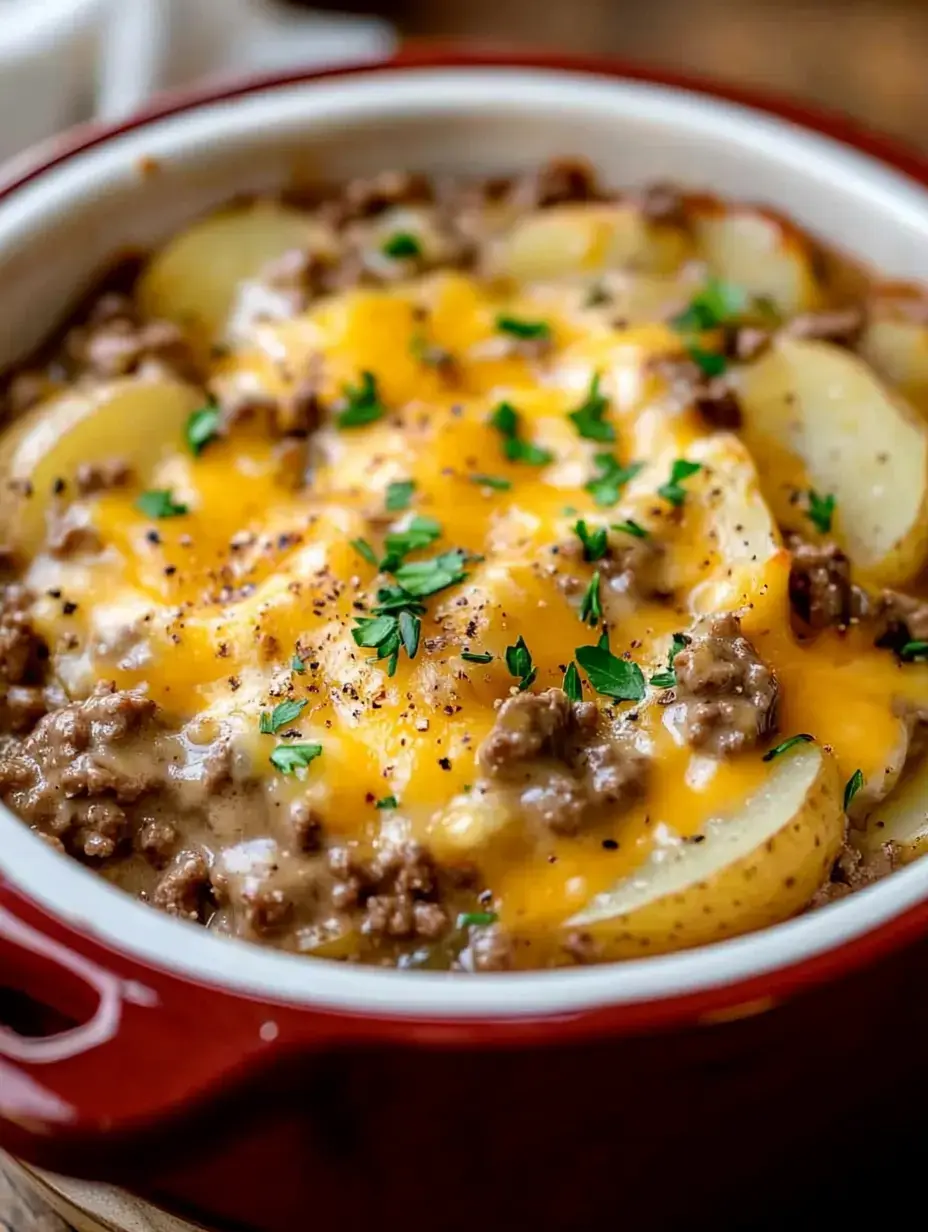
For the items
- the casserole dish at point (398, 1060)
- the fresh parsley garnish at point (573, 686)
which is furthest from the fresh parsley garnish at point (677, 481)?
the casserole dish at point (398, 1060)

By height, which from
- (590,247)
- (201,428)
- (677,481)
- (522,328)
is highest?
(590,247)

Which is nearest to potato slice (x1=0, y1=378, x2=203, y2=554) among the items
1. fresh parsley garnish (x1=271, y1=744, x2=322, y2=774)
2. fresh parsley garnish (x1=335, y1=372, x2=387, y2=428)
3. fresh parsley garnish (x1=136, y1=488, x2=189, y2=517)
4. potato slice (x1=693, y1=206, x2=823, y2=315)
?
fresh parsley garnish (x1=136, y1=488, x2=189, y2=517)

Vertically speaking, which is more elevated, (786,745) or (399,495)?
(399,495)

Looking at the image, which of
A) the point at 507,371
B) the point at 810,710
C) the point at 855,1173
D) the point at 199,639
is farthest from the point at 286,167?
the point at 855,1173

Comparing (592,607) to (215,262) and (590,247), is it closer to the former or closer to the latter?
(590,247)

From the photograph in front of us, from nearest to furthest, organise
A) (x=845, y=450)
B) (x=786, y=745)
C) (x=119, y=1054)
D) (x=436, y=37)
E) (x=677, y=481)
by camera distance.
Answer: (x=119, y=1054) < (x=786, y=745) < (x=677, y=481) < (x=845, y=450) < (x=436, y=37)

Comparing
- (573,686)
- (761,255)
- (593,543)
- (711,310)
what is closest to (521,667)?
(573,686)
